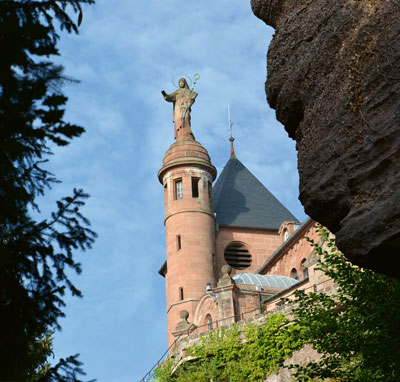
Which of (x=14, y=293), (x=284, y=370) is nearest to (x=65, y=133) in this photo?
(x=14, y=293)

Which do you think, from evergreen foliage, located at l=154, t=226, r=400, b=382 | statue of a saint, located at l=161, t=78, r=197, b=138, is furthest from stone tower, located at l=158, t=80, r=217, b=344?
evergreen foliage, located at l=154, t=226, r=400, b=382

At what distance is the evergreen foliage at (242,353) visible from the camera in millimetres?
24797

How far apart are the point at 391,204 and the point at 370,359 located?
6987mm

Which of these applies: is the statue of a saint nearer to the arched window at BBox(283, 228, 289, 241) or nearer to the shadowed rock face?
the arched window at BBox(283, 228, 289, 241)

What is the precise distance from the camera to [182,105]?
140 feet

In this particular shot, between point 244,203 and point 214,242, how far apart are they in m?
5.85

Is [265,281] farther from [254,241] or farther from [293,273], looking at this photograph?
[254,241]

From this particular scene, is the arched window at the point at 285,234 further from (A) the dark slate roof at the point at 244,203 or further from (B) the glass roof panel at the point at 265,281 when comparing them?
(B) the glass roof panel at the point at 265,281

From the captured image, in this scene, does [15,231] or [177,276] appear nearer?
[15,231]

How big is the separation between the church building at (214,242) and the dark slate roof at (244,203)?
7cm

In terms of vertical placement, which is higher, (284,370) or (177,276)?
(177,276)

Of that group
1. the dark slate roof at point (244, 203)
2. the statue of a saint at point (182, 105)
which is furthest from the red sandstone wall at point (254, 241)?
the statue of a saint at point (182, 105)

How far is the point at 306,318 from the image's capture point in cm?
1659

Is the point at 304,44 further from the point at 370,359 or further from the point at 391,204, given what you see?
the point at 370,359
